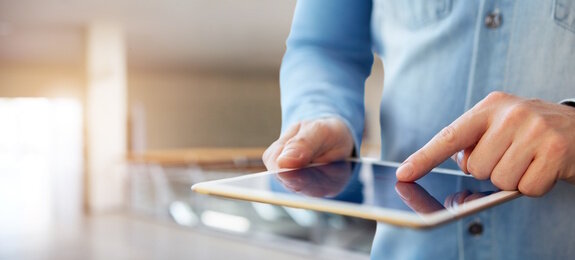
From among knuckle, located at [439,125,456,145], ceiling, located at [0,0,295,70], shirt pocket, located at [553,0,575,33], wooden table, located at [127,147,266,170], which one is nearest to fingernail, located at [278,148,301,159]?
knuckle, located at [439,125,456,145]

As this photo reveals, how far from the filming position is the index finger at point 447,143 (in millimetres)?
298

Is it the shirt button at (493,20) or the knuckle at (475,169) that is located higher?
the shirt button at (493,20)

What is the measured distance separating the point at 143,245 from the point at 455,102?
9.47ft

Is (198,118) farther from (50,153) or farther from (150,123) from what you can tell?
(50,153)

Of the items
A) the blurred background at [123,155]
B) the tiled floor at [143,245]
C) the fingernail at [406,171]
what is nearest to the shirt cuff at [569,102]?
the fingernail at [406,171]

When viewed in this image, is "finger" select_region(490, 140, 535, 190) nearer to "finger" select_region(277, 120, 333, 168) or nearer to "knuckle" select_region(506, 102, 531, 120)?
"knuckle" select_region(506, 102, 531, 120)

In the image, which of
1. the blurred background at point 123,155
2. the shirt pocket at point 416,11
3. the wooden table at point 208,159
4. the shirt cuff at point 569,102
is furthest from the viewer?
the wooden table at point 208,159

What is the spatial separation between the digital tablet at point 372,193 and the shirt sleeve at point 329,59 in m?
0.12

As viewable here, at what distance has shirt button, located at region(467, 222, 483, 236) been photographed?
435 millimetres

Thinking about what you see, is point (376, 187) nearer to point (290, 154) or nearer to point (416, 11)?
point (290, 154)

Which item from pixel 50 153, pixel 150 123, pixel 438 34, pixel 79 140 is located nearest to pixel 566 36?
pixel 438 34

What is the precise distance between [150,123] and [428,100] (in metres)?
6.90

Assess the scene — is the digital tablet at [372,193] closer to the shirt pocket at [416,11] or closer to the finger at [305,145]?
the finger at [305,145]

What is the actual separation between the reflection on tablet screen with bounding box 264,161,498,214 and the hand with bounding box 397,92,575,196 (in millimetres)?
11
